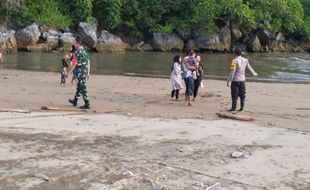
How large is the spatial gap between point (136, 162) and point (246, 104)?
314 inches

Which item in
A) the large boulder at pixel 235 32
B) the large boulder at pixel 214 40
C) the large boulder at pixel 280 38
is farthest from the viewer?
the large boulder at pixel 280 38

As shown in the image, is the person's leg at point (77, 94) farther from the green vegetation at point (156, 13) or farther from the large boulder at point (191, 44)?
the large boulder at point (191, 44)

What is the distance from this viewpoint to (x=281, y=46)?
48.6 m

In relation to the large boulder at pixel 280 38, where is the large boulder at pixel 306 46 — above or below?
below

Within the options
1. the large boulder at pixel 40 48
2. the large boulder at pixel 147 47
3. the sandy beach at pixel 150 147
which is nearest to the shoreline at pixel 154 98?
the sandy beach at pixel 150 147

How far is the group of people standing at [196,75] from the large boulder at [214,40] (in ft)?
91.0

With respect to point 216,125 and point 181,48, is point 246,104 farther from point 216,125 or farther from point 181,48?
point 181,48

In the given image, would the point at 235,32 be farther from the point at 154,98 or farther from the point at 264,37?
the point at 154,98

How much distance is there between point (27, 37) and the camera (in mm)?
34719

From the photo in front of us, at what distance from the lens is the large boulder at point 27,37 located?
34594 mm

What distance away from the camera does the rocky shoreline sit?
34.8 meters

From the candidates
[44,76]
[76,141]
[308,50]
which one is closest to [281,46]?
[308,50]

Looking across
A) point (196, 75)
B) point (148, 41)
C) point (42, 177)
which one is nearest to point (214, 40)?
point (148, 41)

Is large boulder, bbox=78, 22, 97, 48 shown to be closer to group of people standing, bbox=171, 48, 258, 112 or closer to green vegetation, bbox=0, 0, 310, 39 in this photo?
Result: green vegetation, bbox=0, 0, 310, 39
